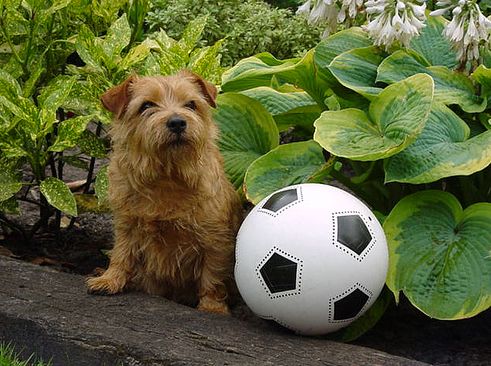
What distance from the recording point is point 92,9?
5410 mm

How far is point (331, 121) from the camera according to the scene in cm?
432

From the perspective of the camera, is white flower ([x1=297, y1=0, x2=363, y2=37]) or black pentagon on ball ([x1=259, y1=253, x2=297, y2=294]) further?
white flower ([x1=297, y1=0, x2=363, y2=37])

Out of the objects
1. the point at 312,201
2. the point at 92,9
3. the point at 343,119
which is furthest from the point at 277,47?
the point at 312,201

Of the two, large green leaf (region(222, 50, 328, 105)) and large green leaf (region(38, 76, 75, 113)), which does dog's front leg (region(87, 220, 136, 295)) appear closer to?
large green leaf (region(38, 76, 75, 113))

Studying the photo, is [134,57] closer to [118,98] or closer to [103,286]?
[118,98]

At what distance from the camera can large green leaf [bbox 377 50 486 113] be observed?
448cm

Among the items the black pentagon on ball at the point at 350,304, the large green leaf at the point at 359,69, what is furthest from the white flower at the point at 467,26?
the black pentagon on ball at the point at 350,304

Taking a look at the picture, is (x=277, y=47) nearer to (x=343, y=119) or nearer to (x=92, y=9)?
(x=92, y=9)

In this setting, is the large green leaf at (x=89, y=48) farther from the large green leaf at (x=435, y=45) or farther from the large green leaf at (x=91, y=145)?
the large green leaf at (x=435, y=45)

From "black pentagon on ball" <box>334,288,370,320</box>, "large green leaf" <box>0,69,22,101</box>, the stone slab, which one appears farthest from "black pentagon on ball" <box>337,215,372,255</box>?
"large green leaf" <box>0,69,22,101</box>

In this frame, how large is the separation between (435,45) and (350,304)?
1.76 m

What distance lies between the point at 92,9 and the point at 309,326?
99.9 inches

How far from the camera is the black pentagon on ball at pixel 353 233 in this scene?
3.86 m

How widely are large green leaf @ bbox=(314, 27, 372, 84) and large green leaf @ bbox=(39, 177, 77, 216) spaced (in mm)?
1528
